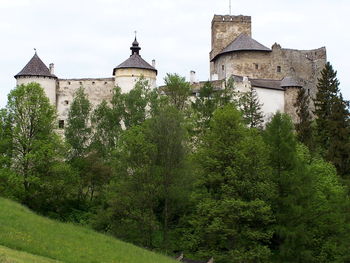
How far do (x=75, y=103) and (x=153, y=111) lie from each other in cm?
654

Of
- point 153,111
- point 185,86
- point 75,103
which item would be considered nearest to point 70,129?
point 75,103

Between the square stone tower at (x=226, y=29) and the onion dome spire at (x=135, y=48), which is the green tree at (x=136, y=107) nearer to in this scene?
the onion dome spire at (x=135, y=48)

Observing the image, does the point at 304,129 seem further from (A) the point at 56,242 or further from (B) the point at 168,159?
(A) the point at 56,242

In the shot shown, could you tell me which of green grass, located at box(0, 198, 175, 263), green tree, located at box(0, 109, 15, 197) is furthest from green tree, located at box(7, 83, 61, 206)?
green grass, located at box(0, 198, 175, 263)

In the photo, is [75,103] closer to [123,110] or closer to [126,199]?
[123,110]

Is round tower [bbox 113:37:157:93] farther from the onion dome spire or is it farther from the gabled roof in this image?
the onion dome spire

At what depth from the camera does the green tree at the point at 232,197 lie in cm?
3050

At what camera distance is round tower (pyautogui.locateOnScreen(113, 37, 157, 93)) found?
52906mm

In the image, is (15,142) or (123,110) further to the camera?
(123,110)

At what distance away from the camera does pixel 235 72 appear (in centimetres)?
6312

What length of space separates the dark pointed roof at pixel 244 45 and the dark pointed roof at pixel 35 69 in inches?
787

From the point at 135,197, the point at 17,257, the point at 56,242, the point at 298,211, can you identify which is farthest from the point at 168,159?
the point at 17,257

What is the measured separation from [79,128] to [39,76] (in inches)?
337

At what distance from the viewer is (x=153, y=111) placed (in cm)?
4500
